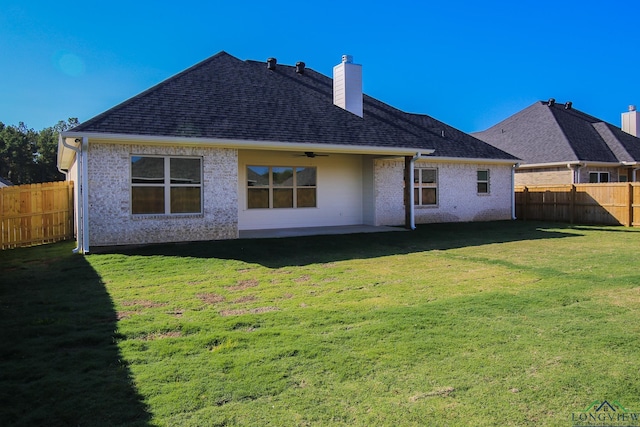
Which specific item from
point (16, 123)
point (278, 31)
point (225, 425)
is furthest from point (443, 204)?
point (16, 123)

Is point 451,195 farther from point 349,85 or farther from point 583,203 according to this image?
point 349,85

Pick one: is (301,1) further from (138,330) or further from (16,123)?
(16,123)

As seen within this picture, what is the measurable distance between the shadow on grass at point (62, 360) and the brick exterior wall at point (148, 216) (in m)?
3.77

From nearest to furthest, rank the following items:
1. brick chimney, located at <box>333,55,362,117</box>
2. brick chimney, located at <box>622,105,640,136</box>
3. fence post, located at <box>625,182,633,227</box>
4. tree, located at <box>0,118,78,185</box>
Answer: brick chimney, located at <box>333,55,362,117</box> → fence post, located at <box>625,182,633,227</box> → brick chimney, located at <box>622,105,640,136</box> → tree, located at <box>0,118,78,185</box>

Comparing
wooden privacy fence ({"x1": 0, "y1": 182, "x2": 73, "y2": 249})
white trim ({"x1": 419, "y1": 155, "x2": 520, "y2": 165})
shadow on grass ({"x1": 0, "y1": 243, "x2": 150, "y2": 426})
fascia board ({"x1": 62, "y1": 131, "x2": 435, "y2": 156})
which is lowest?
shadow on grass ({"x1": 0, "y1": 243, "x2": 150, "y2": 426})

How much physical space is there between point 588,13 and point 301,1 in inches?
473

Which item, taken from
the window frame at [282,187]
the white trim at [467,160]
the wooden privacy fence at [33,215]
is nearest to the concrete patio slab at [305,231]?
the window frame at [282,187]

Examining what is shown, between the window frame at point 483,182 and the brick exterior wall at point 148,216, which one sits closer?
the brick exterior wall at point 148,216

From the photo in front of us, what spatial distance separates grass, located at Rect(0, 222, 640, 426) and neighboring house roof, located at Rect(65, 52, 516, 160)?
4157 mm

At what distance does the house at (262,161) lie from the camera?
1176 cm

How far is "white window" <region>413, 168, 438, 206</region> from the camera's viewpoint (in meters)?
18.3

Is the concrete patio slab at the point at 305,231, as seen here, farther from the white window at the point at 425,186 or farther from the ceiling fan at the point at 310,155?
the white window at the point at 425,186

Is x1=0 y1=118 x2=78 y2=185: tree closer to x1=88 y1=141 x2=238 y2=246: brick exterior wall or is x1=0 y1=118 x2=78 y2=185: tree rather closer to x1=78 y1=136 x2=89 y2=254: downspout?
x1=88 y1=141 x2=238 y2=246: brick exterior wall

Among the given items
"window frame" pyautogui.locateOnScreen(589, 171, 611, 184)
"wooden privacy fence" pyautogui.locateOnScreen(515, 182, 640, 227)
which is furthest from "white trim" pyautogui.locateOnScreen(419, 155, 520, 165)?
"window frame" pyautogui.locateOnScreen(589, 171, 611, 184)
